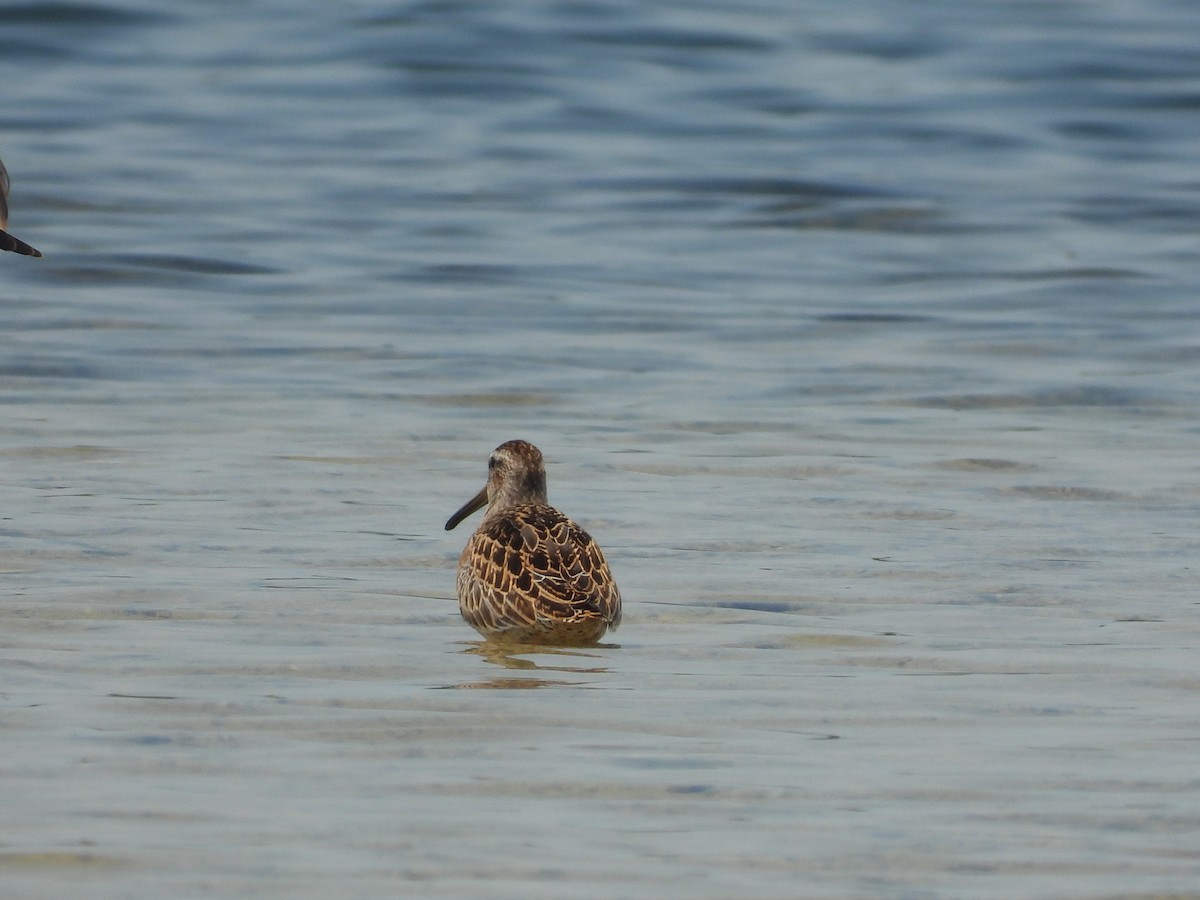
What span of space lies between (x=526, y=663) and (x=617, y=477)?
3.45 meters

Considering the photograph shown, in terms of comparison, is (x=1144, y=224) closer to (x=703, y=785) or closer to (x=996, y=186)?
(x=996, y=186)

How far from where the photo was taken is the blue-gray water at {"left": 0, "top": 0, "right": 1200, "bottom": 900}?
16.5 feet

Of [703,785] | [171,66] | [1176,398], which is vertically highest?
[703,785]

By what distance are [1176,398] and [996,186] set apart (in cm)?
937

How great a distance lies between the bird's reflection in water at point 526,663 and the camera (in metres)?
6.45

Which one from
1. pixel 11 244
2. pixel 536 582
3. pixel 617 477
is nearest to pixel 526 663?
pixel 536 582

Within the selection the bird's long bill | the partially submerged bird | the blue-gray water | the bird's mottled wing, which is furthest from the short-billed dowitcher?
the partially submerged bird

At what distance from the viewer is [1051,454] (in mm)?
10805

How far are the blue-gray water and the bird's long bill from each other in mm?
181

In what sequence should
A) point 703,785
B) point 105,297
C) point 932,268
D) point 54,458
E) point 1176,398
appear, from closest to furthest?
point 703,785 → point 54,458 → point 1176,398 → point 105,297 → point 932,268

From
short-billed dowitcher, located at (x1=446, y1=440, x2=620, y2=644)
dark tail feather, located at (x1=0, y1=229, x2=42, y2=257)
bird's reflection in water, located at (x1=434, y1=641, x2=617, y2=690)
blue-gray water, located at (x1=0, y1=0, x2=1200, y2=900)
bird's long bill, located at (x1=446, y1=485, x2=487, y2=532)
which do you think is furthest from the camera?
bird's long bill, located at (x1=446, y1=485, x2=487, y2=532)

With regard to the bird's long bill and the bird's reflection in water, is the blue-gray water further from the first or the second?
the bird's long bill

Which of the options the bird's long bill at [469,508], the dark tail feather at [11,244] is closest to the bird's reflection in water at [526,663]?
the bird's long bill at [469,508]

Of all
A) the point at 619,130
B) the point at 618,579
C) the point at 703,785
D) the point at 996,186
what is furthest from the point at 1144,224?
the point at 703,785
